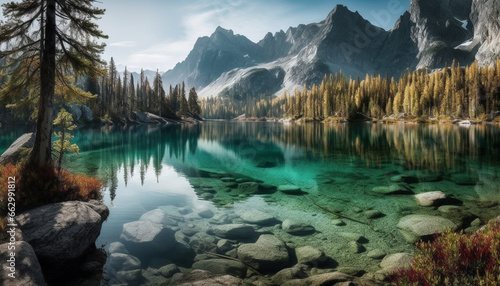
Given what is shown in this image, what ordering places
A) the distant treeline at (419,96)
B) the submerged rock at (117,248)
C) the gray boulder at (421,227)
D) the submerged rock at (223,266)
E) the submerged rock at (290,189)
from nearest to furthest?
the submerged rock at (223,266), the submerged rock at (117,248), the gray boulder at (421,227), the submerged rock at (290,189), the distant treeline at (419,96)

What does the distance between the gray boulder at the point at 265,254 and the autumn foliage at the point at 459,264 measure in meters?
3.62

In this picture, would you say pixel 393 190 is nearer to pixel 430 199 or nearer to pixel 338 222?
pixel 430 199

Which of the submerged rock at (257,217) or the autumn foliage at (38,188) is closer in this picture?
A: the autumn foliage at (38,188)

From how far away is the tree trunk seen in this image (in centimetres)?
1187

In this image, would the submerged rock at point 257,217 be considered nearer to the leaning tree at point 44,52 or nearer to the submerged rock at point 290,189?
the submerged rock at point 290,189

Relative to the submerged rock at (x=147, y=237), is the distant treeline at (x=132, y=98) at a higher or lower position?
higher

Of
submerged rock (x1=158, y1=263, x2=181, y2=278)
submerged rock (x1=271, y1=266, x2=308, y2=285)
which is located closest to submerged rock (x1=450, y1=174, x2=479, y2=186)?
submerged rock (x1=271, y1=266, x2=308, y2=285)

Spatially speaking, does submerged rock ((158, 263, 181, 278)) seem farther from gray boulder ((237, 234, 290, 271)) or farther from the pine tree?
the pine tree

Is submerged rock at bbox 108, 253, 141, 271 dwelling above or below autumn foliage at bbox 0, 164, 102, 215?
below

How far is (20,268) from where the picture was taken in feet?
19.6

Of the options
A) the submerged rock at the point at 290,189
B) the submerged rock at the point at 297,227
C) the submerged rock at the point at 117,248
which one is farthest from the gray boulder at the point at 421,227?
the submerged rock at the point at 117,248

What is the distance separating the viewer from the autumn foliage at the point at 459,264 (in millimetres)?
4871

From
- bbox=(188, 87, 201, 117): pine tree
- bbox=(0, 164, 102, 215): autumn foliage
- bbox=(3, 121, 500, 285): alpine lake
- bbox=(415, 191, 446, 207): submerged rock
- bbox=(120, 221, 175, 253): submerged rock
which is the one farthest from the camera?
bbox=(188, 87, 201, 117): pine tree

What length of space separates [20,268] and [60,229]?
76.4 inches
